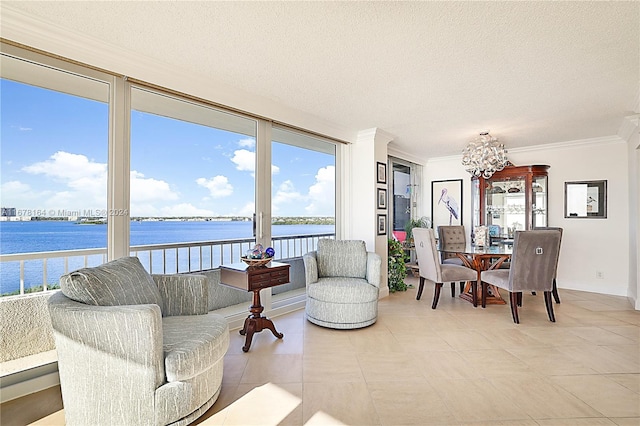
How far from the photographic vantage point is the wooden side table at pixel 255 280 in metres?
2.82

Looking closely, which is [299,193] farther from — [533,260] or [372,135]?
[533,260]

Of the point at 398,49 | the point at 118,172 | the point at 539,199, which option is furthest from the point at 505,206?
the point at 118,172

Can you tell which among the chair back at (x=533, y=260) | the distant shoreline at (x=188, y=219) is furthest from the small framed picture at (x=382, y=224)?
the chair back at (x=533, y=260)

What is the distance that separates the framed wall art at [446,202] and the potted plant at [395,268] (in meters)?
1.79

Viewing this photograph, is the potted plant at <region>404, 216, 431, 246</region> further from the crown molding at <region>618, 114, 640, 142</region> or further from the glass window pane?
the glass window pane

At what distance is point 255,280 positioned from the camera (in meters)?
2.84

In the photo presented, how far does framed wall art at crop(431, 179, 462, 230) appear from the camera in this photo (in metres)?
6.48

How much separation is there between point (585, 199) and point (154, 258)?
623 centimetres

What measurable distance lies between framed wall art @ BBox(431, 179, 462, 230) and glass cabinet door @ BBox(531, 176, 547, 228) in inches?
51.5

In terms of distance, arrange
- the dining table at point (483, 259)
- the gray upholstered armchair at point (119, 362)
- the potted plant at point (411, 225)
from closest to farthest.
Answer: the gray upholstered armchair at point (119, 362) → the dining table at point (483, 259) → the potted plant at point (411, 225)

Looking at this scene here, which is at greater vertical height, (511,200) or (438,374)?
(511,200)

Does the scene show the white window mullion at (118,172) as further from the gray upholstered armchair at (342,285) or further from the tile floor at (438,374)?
the gray upholstered armchair at (342,285)

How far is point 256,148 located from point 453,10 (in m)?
2.33

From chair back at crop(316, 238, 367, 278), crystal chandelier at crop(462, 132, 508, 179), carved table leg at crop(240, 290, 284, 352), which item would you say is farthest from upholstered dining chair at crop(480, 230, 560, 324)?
carved table leg at crop(240, 290, 284, 352)
